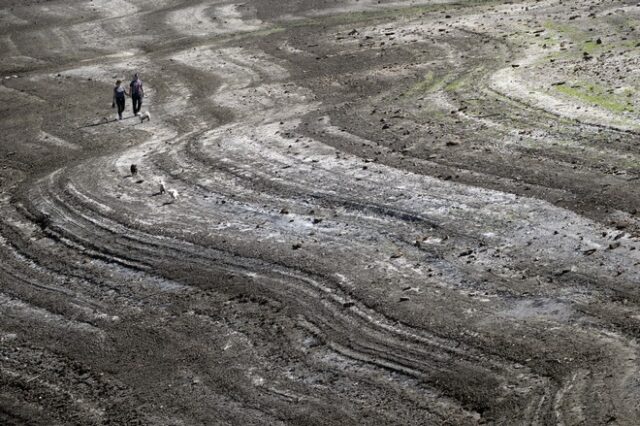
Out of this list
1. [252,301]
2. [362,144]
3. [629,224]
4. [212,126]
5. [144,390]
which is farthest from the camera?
[212,126]

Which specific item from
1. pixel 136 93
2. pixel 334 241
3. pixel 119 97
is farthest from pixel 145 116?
pixel 334 241

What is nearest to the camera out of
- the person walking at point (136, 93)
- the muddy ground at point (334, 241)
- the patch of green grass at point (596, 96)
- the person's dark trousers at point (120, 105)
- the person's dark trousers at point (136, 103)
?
the muddy ground at point (334, 241)

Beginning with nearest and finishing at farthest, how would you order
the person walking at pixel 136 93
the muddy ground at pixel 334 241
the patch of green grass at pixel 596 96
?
the muddy ground at pixel 334 241, the patch of green grass at pixel 596 96, the person walking at pixel 136 93

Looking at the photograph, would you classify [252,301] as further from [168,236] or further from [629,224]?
[629,224]

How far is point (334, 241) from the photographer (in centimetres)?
1902

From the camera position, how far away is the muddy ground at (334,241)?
45.3ft

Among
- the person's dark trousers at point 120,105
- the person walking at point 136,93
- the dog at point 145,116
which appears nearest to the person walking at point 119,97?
the person's dark trousers at point 120,105

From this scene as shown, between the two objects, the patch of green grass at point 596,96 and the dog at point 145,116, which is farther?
the dog at point 145,116

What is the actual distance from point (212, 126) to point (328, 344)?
1480 cm

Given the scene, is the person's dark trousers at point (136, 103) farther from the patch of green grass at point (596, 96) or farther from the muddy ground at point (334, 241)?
the patch of green grass at point (596, 96)

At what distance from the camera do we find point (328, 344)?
15.1 m

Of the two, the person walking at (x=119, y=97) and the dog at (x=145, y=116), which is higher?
the person walking at (x=119, y=97)

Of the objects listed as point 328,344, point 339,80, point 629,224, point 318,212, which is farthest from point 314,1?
point 328,344

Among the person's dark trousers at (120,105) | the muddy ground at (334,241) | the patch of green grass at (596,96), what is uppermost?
the patch of green grass at (596,96)
